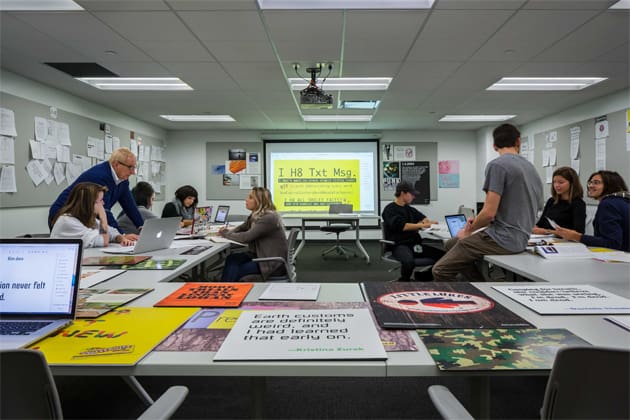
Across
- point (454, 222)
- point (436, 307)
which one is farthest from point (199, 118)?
point (436, 307)

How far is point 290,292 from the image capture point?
137 cm

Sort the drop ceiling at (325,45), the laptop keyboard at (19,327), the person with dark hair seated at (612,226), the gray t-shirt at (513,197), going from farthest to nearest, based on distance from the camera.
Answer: the drop ceiling at (325,45) → the person with dark hair seated at (612,226) → the gray t-shirt at (513,197) → the laptop keyboard at (19,327)

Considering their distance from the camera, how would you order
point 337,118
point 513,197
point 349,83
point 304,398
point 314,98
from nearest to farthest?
point 304,398
point 513,197
point 314,98
point 349,83
point 337,118

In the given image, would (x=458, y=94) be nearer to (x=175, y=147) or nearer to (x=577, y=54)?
(x=577, y=54)

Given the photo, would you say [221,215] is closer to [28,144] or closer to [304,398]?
[28,144]

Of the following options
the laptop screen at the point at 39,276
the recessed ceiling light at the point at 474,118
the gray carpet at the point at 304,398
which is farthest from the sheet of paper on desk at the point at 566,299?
the recessed ceiling light at the point at 474,118

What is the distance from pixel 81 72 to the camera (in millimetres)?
3789

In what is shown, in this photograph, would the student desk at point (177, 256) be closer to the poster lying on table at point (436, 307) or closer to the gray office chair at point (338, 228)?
the poster lying on table at point (436, 307)

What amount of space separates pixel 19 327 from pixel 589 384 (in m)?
1.38

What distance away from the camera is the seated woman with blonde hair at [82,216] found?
2276mm

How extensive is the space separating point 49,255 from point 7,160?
3430 mm

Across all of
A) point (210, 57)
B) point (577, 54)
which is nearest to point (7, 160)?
point (210, 57)

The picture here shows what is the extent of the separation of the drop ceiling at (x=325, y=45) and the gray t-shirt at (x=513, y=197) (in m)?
1.16

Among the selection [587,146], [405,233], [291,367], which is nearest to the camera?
→ [291,367]
